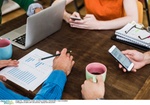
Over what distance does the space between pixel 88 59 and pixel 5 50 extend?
1.43ft

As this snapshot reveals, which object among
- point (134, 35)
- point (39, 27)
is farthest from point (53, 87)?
point (134, 35)

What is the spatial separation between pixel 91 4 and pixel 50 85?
104cm

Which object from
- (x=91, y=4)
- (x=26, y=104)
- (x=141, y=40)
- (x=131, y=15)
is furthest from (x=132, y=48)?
(x=26, y=104)

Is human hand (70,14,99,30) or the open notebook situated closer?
the open notebook

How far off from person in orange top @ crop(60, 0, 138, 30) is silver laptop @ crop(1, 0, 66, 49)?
5.9 inches

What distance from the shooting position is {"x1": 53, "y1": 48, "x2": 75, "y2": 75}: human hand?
1097 millimetres

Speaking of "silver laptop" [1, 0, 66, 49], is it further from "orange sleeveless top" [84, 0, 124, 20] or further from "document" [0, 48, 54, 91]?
"orange sleeveless top" [84, 0, 124, 20]

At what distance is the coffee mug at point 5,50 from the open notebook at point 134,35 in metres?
0.63

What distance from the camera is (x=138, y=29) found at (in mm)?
1422

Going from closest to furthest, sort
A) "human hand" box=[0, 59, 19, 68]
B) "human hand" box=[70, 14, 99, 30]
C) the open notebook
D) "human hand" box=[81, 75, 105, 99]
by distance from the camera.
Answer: "human hand" box=[81, 75, 105, 99] < "human hand" box=[0, 59, 19, 68] < the open notebook < "human hand" box=[70, 14, 99, 30]

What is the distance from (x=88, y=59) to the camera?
48.3 inches

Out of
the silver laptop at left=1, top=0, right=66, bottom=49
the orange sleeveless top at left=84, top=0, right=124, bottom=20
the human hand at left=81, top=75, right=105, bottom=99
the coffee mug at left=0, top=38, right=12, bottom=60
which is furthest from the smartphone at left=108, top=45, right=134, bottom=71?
the orange sleeveless top at left=84, top=0, right=124, bottom=20

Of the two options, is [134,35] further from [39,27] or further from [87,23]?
[39,27]

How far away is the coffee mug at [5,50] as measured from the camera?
3.96 feet
